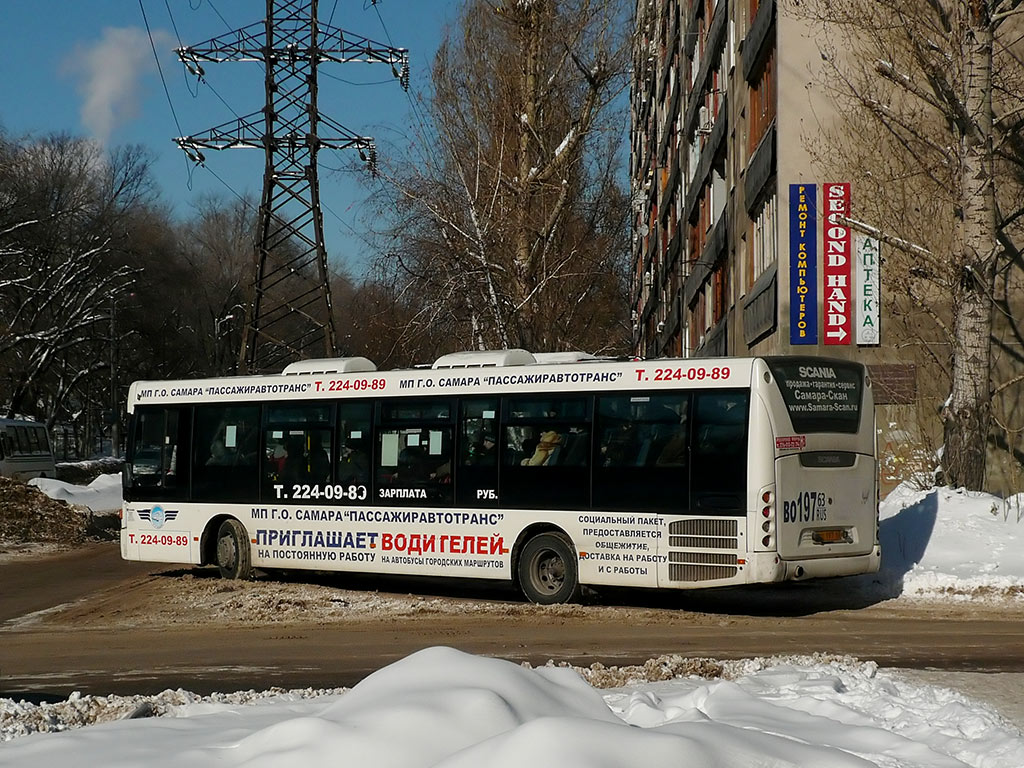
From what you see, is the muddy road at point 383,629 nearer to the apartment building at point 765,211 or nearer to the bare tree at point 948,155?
the bare tree at point 948,155

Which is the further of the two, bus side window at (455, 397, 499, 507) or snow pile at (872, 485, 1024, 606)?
bus side window at (455, 397, 499, 507)

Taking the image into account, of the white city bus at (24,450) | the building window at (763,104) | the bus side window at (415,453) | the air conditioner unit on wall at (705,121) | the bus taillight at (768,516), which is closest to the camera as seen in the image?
the bus taillight at (768,516)

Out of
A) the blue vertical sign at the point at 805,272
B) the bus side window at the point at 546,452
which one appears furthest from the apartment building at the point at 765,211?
the bus side window at the point at 546,452

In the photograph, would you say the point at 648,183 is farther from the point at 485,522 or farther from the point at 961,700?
the point at 961,700

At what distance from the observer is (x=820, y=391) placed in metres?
14.6

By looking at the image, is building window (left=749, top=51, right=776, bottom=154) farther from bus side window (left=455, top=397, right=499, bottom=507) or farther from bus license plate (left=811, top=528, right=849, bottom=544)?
bus license plate (left=811, top=528, right=849, bottom=544)

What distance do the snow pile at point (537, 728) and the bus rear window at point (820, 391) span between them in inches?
242

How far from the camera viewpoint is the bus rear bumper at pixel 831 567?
13977 millimetres

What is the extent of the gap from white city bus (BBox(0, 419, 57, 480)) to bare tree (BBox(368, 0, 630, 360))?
19258 mm

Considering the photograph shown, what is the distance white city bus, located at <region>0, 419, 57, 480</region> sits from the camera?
43969 mm

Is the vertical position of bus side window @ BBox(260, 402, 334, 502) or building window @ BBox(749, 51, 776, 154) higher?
building window @ BBox(749, 51, 776, 154)

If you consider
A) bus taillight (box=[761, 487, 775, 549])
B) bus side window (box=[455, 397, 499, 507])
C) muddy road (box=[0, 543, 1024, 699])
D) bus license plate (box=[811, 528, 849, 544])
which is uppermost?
bus side window (box=[455, 397, 499, 507])

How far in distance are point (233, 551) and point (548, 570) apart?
4.94 m

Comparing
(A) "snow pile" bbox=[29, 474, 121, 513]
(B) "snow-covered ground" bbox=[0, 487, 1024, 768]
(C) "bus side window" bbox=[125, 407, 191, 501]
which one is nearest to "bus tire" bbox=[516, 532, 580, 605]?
(B) "snow-covered ground" bbox=[0, 487, 1024, 768]
